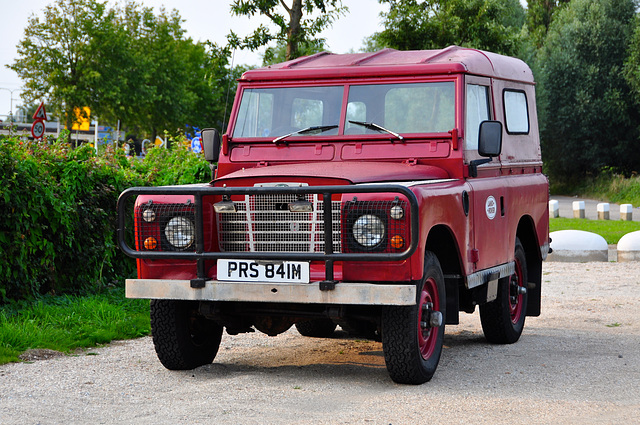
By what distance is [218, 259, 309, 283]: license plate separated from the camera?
6.27 m

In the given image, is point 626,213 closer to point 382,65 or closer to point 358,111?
point 382,65

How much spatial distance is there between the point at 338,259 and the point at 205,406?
120 centimetres

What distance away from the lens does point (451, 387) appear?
656 centimetres

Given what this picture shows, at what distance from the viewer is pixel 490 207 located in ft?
25.4

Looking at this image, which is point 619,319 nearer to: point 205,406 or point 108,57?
point 205,406

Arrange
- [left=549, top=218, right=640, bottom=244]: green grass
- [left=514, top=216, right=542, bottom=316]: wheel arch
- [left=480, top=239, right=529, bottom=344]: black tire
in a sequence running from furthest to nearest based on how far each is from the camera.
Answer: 1. [left=549, top=218, right=640, bottom=244]: green grass
2. [left=514, top=216, right=542, bottom=316]: wheel arch
3. [left=480, top=239, right=529, bottom=344]: black tire

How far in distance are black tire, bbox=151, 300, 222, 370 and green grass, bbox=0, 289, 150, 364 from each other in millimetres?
1311

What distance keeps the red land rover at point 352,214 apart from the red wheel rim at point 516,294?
13 millimetres

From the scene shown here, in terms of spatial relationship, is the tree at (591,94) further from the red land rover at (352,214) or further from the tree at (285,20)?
the red land rover at (352,214)

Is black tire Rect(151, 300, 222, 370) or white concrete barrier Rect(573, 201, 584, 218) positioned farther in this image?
white concrete barrier Rect(573, 201, 584, 218)

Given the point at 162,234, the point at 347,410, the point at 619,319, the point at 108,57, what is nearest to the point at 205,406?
the point at 347,410

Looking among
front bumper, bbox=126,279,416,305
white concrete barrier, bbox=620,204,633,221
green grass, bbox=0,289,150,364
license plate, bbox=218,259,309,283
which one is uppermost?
license plate, bbox=218,259,309,283

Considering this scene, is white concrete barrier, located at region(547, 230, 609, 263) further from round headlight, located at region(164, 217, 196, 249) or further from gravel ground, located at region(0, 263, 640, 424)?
round headlight, located at region(164, 217, 196, 249)

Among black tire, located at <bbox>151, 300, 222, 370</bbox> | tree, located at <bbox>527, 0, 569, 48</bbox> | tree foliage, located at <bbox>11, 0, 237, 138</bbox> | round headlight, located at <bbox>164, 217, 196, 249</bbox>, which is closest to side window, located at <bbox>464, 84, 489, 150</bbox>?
round headlight, located at <bbox>164, 217, 196, 249</bbox>
